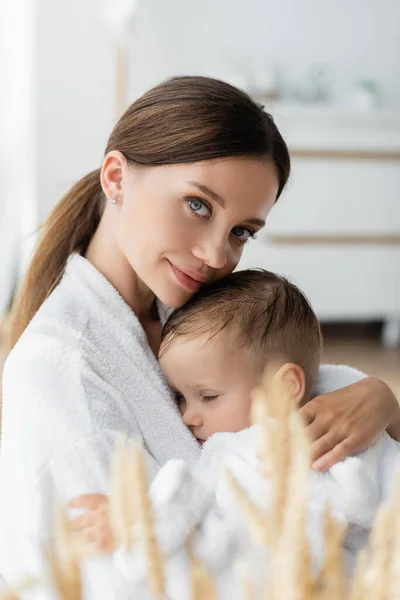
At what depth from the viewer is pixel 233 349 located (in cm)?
128

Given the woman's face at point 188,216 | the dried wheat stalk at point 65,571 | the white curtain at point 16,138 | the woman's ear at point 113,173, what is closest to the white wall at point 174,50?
the white curtain at point 16,138

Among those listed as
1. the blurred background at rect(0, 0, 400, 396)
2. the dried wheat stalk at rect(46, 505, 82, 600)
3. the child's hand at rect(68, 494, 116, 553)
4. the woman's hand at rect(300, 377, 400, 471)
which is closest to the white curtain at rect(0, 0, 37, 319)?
the blurred background at rect(0, 0, 400, 396)

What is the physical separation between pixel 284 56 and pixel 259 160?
3.79m

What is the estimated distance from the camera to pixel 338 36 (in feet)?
16.2

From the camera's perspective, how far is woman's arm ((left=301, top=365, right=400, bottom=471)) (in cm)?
109

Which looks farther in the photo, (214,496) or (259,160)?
(259,160)

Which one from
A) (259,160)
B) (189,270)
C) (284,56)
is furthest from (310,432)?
(284,56)

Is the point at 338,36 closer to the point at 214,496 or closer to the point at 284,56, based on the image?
the point at 284,56

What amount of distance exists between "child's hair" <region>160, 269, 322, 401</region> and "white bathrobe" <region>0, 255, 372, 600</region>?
2.7 inches

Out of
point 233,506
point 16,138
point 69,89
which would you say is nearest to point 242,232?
point 233,506

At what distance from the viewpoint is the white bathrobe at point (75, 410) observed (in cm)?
101

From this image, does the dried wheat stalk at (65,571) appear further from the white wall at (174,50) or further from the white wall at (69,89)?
→ the white wall at (69,89)

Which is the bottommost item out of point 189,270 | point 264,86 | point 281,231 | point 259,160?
point 281,231

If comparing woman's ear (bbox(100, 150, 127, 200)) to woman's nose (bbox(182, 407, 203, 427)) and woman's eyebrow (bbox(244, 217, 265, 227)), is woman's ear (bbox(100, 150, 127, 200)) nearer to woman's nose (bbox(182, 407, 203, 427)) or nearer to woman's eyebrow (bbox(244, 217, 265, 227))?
woman's eyebrow (bbox(244, 217, 265, 227))
